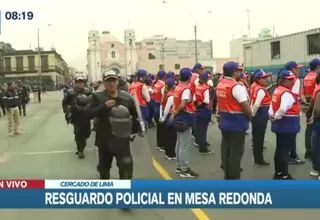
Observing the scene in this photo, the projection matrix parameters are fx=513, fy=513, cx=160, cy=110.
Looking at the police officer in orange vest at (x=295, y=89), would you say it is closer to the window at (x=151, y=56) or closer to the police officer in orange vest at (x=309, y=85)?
the police officer in orange vest at (x=309, y=85)

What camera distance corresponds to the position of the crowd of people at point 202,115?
390 centimetres

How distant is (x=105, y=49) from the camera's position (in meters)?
3.43

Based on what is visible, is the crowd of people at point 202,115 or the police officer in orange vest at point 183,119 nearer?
the crowd of people at point 202,115

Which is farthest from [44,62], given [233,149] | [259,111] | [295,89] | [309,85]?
[309,85]

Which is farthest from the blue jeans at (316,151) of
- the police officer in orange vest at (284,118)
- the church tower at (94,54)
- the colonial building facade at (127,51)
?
the church tower at (94,54)

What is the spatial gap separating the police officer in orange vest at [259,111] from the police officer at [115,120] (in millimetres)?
2277

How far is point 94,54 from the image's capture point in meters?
3.50

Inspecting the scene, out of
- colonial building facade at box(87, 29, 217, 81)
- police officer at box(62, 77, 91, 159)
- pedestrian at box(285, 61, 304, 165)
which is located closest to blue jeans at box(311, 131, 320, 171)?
pedestrian at box(285, 61, 304, 165)

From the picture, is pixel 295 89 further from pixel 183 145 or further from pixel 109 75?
pixel 109 75

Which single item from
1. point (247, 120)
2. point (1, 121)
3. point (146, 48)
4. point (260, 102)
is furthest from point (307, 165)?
point (1, 121)

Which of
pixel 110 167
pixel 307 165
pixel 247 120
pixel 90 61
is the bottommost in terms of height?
pixel 307 165

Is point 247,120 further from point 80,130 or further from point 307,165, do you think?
point 80,130

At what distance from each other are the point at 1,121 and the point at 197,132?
2671 millimetres

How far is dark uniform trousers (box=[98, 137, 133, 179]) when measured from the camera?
3.92 metres
